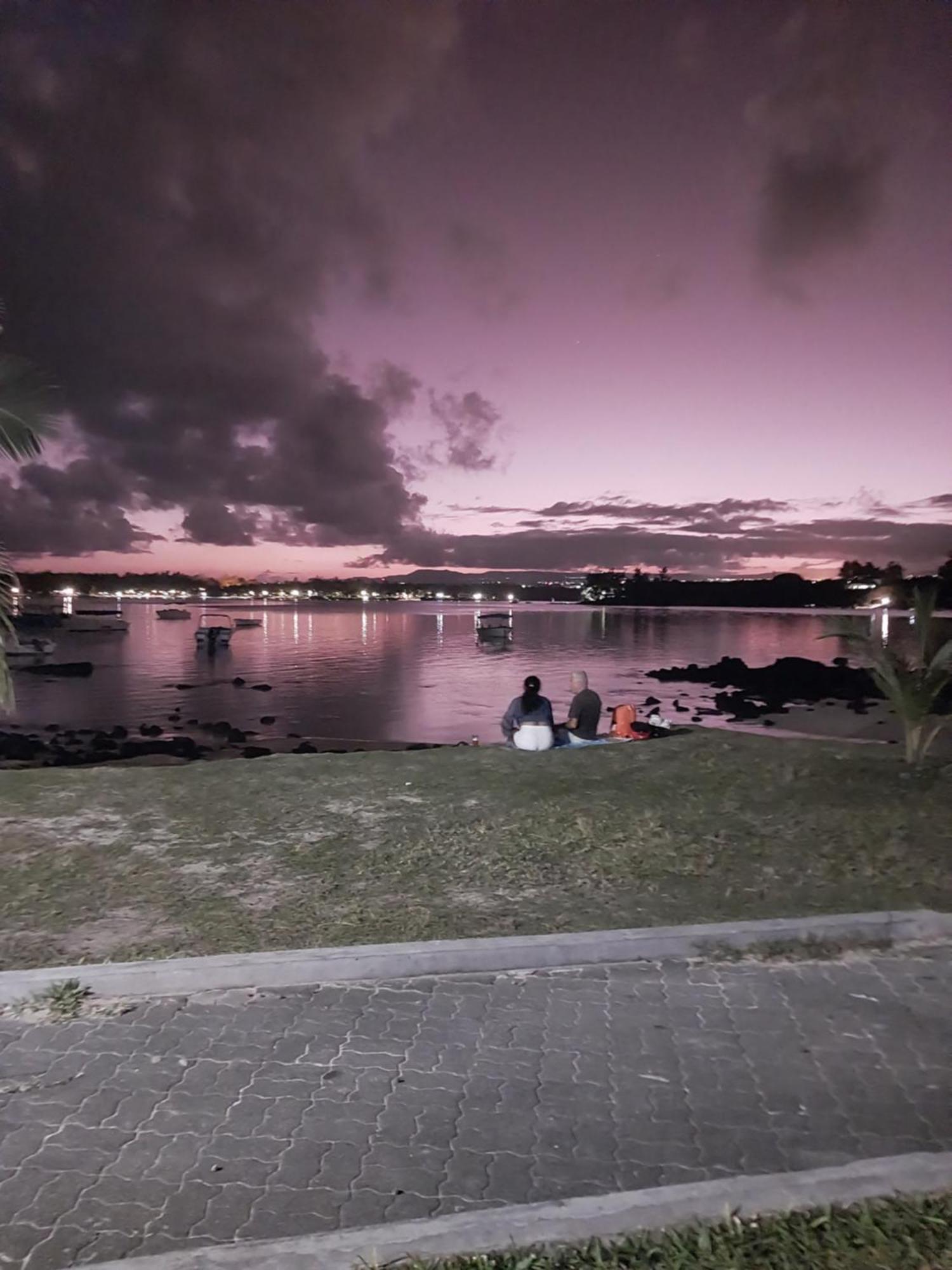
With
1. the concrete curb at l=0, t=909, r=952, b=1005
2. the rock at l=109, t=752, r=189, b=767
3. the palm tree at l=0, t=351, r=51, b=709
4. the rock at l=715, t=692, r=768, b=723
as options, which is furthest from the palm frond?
the rock at l=715, t=692, r=768, b=723

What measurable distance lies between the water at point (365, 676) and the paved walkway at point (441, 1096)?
22.5 ft

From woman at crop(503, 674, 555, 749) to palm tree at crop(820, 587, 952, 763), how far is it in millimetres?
3447

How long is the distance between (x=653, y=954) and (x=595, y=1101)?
1.63 meters

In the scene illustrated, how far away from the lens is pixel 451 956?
5.38 meters

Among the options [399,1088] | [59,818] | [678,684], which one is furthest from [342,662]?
[399,1088]

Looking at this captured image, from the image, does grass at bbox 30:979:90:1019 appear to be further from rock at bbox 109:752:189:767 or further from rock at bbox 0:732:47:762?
rock at bbox 0:732:47:762

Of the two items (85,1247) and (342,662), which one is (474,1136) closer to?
(85,1247)

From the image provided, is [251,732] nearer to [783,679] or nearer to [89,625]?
[783,679]

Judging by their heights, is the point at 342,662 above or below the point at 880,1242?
below

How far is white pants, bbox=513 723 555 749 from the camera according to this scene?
11789 millimetres

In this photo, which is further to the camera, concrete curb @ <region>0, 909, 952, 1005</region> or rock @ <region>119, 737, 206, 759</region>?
rock @ <region>119, 737, 206, 759</region>

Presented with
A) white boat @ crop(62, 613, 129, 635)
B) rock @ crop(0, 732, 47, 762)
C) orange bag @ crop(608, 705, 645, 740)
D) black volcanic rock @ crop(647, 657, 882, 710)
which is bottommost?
white boat @ crop(62, 613, 129, 635)

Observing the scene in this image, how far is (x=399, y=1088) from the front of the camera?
162 inches

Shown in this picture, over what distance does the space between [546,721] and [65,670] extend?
169ft
